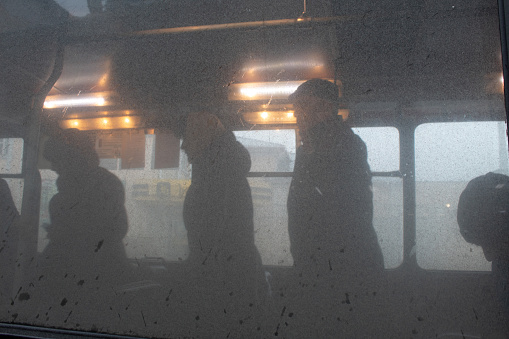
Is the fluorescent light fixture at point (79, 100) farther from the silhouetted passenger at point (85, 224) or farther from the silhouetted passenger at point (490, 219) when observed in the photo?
the silhouetted passenger at point (490, 219)

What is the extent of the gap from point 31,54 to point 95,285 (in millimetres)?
818

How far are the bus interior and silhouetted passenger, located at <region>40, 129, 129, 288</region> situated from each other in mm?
22

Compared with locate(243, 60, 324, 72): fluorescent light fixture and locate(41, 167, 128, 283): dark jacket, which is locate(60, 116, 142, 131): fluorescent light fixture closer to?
locate(41, 167, 128, 283): dark jacket

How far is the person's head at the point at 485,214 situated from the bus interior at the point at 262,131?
0.02m

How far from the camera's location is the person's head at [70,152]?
87cm

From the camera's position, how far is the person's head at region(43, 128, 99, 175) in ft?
2.85

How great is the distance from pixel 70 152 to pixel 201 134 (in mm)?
439

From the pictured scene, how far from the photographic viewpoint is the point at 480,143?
706mm

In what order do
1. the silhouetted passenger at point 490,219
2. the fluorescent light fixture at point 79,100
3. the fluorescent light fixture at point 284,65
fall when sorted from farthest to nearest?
the fluorescent light fixture at point 79,100
the fluorescent light fixture at point 284,65
the silhouetted passenger at point 490,219

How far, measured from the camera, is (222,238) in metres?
0.78

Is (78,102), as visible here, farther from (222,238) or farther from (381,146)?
(381,146)

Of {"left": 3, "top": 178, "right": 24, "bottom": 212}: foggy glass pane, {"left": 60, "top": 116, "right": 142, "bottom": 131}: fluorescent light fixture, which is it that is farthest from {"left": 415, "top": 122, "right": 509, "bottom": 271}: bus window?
{"left": 3, "top": 178, "right": 24, "bottom": 212}: foggy glass pane

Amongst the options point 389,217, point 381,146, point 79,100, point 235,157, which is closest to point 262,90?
point 235,157

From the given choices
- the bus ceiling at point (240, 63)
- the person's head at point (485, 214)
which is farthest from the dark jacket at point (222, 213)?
the person's head at point (485, 214)
